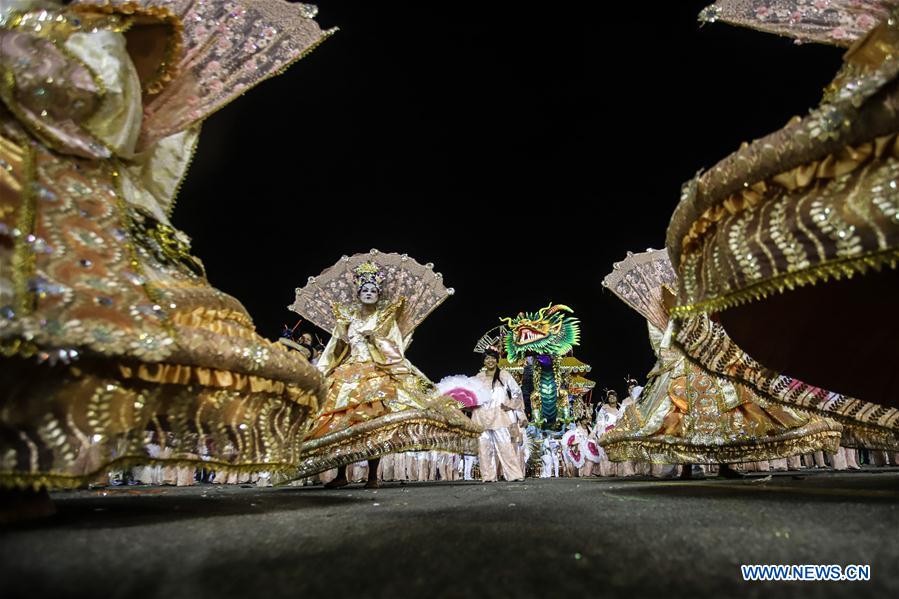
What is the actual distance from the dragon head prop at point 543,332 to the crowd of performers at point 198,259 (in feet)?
29.5

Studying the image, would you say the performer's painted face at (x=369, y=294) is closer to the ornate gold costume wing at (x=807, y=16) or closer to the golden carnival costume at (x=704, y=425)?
the golden carnival costume at (x=704, y=425)

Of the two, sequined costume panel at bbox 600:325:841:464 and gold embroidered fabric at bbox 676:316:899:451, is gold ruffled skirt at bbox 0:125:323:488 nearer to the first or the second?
gold embroidered fabric at bbox 676:316:899:451

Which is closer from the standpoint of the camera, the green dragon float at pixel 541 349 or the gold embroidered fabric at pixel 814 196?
the gold embroidered fabric at pixel 814 196

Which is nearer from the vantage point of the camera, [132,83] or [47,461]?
[47,461]

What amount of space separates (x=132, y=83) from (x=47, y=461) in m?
1.34

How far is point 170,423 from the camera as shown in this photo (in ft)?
5.31

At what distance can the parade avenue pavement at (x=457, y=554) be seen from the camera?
80 cm

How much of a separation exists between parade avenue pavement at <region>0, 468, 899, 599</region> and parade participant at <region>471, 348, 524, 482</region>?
5.71 meters

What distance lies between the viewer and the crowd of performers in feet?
4.38

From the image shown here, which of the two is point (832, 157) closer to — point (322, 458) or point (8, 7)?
point (8, 7)

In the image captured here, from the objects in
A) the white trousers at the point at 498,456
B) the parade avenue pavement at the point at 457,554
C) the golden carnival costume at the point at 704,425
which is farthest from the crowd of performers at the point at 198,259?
the white trousers at the point at 498,456

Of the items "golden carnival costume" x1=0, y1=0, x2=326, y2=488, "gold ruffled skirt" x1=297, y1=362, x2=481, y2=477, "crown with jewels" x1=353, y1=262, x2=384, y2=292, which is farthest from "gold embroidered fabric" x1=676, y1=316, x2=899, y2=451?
"crown with jewels" x1=353, y1=262, x2=384, y2=292

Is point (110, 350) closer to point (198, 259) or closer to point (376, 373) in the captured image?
point (198, 259)

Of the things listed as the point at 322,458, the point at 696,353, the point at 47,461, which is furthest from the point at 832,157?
the point at 322,458
